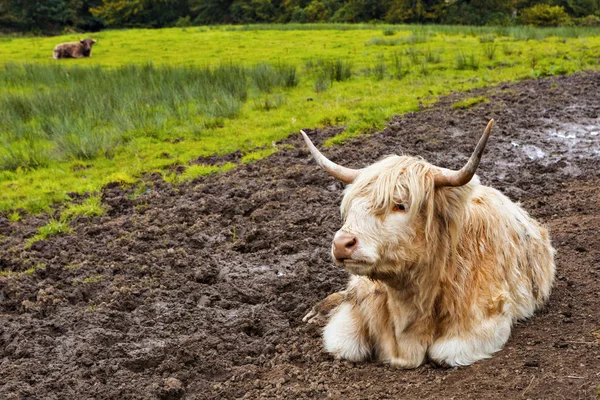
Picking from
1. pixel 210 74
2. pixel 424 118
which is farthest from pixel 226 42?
pixel 424 118

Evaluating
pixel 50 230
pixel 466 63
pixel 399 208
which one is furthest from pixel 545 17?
pixel 399 208

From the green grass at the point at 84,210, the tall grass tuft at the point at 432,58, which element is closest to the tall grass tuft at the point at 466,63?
the tall grass tuft at the point at 432,58

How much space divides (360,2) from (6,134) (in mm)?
40290

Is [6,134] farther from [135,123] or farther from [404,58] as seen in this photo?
[404,58]

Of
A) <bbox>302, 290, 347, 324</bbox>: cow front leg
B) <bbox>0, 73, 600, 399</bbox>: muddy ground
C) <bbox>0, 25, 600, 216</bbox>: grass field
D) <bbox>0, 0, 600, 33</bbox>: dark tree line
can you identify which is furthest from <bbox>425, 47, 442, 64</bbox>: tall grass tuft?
<bbox>0, 0, 600, 33</bbox>: dark tree line

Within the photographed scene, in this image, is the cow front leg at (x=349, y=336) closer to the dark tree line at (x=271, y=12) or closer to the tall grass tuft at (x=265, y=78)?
the tall grass tuft at (x=265, y=78)

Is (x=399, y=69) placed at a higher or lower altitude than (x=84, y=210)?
higher

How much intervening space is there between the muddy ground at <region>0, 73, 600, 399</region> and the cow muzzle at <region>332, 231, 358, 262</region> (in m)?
0.77

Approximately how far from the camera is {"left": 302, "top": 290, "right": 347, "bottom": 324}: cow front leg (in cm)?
452

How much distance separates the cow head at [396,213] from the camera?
3330mm

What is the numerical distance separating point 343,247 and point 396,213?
1.38 ft

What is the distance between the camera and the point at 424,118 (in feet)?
32.6

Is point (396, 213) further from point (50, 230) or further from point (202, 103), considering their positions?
point (202, 103)

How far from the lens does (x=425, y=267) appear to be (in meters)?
3.62
